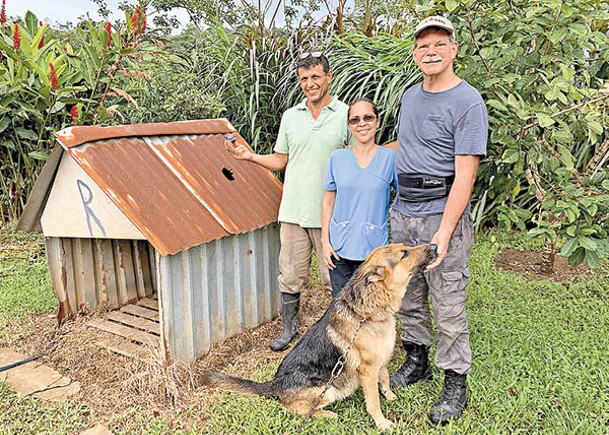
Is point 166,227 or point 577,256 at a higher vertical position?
point 166,227

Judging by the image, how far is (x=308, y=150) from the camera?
11.7 feet

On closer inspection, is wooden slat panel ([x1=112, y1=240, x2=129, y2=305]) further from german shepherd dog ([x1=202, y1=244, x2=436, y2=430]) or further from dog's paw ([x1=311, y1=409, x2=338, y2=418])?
dog's paw ([x1=311, y1=409, x2=338, y2=418])

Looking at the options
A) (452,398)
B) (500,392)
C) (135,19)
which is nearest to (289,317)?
(452,398)

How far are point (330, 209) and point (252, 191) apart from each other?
103 cm

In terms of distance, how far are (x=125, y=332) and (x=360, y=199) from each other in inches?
90.2

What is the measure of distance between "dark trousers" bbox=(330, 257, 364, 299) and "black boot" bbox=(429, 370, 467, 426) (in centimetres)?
90

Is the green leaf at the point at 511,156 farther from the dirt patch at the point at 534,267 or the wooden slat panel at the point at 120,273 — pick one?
the wooden slat panel at the point at 120,273

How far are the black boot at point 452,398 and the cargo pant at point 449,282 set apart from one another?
8 centimetres

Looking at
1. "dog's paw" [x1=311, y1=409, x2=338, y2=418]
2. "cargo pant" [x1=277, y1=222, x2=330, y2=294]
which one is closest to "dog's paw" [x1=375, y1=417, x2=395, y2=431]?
"dog's paw" [x1=311, y1=409, x2=338, y2=418]

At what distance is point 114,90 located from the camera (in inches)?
261

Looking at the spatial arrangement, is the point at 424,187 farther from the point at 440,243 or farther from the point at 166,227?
the point at 166,227

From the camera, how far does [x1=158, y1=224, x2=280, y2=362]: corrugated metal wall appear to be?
11.0ft

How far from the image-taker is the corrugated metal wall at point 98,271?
164 inches

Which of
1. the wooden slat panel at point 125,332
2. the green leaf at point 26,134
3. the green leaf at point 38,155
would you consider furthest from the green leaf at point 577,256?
the green leaf at point 26,134
